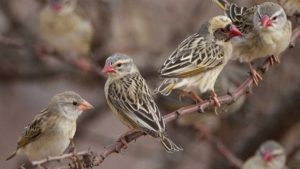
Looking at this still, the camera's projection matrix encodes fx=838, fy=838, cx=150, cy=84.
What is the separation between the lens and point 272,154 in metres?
6.63

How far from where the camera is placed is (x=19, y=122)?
418 inches

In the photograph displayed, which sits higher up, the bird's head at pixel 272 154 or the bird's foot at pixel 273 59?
the bird's foot at pixel 273 59

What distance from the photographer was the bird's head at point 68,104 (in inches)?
200

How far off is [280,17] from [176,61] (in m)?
0.77

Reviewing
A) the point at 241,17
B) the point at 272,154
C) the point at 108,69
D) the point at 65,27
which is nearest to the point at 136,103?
the point at 108,69

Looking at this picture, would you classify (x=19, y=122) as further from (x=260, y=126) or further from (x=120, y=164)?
(x=260, y=126)

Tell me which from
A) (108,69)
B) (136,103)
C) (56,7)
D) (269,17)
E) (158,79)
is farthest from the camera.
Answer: (56,7)

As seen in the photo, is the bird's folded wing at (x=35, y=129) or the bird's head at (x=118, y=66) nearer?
the bird's head at (x=118, y=66)

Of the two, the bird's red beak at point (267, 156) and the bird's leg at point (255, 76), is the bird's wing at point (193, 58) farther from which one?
the bird's red beak at point (267, 156)

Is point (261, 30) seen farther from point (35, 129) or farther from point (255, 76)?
point (35, 129)

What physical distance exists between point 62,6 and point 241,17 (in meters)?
3.71

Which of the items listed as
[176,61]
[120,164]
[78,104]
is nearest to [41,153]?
[78,104]

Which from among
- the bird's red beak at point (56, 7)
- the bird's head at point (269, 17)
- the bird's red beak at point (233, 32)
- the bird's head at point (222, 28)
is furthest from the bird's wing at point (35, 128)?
the bird's red beak at point (56, 7)

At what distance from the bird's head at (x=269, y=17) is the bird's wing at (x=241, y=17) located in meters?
0.04
